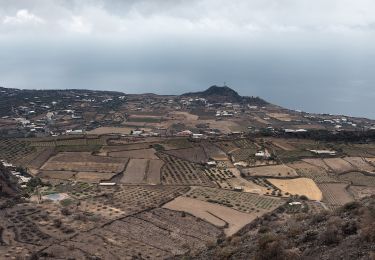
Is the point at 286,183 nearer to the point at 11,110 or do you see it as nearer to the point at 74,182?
the point at 74,182

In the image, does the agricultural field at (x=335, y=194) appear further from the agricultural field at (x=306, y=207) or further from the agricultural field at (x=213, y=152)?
the agricultural field at (x=213, y=152)

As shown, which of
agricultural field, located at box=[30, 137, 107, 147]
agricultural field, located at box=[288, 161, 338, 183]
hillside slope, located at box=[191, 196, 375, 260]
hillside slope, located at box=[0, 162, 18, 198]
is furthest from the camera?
agricultural field, located at box=[30, 137, 107, 147]

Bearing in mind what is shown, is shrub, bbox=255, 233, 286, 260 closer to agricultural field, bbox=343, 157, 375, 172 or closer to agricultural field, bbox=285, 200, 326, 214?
agricultural field, bbox=285, 200, 326, 214

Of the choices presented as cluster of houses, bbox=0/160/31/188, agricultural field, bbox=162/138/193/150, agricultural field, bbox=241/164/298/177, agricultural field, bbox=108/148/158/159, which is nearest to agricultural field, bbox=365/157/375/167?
agricultural field, bbox=241/164/298/177

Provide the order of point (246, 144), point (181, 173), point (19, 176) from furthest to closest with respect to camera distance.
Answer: point (246, 144)
point (181, 173)
point (19, 176)

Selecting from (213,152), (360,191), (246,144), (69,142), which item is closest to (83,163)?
(69,142)

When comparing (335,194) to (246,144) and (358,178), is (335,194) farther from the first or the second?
(246,144)

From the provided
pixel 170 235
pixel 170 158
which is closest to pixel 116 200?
pixel 170 235

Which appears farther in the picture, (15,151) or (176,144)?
(176,144)
